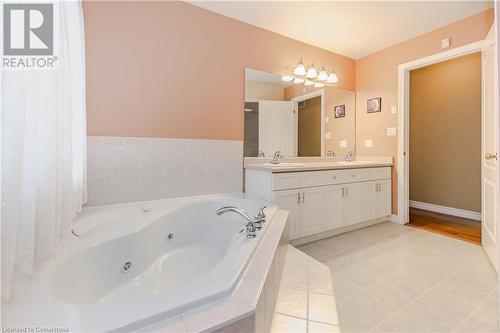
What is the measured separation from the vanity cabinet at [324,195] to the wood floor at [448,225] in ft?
1.79

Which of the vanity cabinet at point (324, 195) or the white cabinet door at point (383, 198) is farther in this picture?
the white cabinet door at point (383, 198)

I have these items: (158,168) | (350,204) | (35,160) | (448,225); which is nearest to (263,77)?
(158,168)

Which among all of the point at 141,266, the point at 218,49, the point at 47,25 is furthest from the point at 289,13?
the point at 141,266

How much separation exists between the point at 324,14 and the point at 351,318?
8.59 ft

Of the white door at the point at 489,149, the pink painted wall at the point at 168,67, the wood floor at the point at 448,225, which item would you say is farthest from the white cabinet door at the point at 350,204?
the pink painted wall at the point at 168,67

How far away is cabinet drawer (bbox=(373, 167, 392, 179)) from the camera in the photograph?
283 centimetres

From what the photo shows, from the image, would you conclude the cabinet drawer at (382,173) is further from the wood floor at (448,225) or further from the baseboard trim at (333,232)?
the wood floor at (448,225)

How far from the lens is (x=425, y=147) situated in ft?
12.4

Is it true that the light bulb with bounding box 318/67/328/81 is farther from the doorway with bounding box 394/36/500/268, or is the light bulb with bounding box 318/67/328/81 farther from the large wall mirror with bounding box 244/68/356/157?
the doorway with bounding box 394/36/500/268

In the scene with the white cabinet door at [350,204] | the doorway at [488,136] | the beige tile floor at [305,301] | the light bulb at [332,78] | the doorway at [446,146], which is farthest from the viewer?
the doorway at [446,146]

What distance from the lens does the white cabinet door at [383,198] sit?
2861 mm

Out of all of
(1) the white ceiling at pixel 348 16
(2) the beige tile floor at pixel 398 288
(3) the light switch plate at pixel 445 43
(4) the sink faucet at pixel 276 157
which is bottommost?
(2) the beige tile floor at pixel 398 288

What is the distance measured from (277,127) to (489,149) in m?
1.89

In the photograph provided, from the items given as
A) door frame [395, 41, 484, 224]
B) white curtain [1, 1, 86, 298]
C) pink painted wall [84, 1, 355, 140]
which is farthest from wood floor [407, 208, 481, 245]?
white curtain [1, 1, 86, 298]
